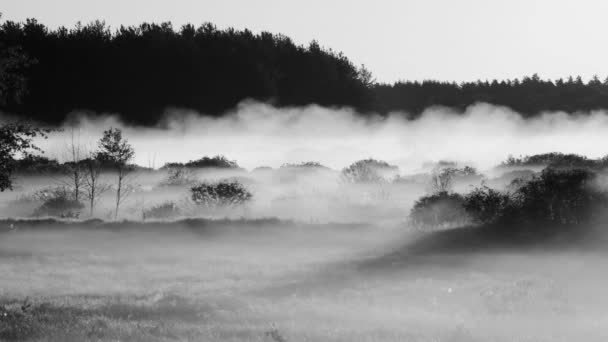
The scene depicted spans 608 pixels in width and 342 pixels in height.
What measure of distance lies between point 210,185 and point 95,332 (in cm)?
3050

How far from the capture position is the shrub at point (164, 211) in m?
42.5

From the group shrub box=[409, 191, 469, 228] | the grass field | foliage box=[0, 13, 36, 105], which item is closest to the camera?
the grass field

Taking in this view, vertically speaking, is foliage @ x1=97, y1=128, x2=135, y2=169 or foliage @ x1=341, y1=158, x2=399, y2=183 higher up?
foliage @ x1=97, y1=128, x2=135, y2=169

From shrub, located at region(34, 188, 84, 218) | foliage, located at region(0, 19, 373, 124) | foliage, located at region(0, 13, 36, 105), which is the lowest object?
shrub, located at region(34, 188, 84, 218)

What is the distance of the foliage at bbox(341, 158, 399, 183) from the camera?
45969mm

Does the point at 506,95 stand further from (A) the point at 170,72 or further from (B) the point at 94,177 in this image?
(B) the point at 94,177

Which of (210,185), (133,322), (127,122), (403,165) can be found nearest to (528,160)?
(403,165)

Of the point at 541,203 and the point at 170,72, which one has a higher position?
the point at 170,72

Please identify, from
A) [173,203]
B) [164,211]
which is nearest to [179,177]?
[173,203]

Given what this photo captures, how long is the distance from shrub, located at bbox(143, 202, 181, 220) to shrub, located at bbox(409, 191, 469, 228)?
14179 mm

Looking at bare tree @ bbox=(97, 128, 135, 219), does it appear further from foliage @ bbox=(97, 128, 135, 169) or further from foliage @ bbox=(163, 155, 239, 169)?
foliage @ bbox=(163, 155, 239, 169)

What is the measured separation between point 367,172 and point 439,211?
1199 centimetres

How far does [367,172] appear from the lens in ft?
152

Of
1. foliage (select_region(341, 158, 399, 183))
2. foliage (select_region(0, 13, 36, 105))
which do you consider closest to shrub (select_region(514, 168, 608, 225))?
foliage (select_region(341, 158, 399, 183))
